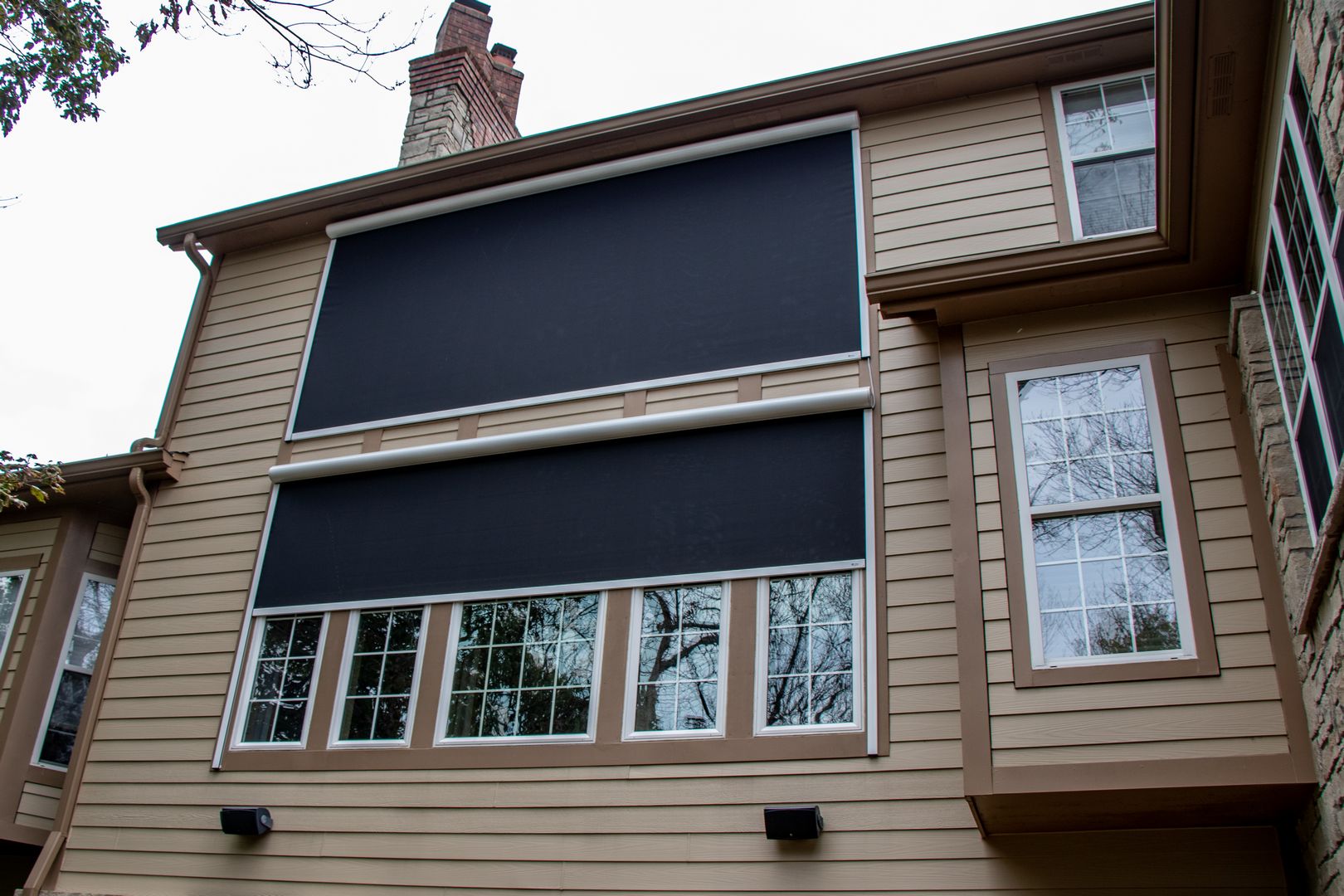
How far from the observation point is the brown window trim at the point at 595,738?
22.0 ft

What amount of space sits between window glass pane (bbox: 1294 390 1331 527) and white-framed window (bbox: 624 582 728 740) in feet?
11.2

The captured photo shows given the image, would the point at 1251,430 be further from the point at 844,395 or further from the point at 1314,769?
the point at 844,395

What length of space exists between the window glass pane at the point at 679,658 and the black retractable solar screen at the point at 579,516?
0.19 metres

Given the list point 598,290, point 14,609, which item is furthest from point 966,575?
point 14,609

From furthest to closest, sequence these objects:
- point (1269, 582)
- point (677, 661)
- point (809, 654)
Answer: point (677, 661) < point (809, 654) < point (1269, 582)

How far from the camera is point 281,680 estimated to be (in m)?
8.34

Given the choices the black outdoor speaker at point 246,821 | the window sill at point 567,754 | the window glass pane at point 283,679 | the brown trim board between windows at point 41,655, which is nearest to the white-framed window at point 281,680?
the window glass pane at point 283,679

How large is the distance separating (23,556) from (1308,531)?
9.88 meters

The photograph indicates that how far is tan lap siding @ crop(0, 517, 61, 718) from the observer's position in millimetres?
9375

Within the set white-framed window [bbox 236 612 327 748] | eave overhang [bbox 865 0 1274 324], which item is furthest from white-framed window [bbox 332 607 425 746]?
eave overhang [bbox 865 0 1274 324]

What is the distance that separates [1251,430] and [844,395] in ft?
7.99

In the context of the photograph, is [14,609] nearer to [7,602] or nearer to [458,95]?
[7,602]

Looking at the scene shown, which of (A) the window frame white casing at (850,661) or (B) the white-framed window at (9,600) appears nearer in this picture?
(A) the window frame white casing at (850,661)

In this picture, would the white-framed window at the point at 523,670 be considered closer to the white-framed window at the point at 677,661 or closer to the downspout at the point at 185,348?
the white-framed window at the point at 677,661
